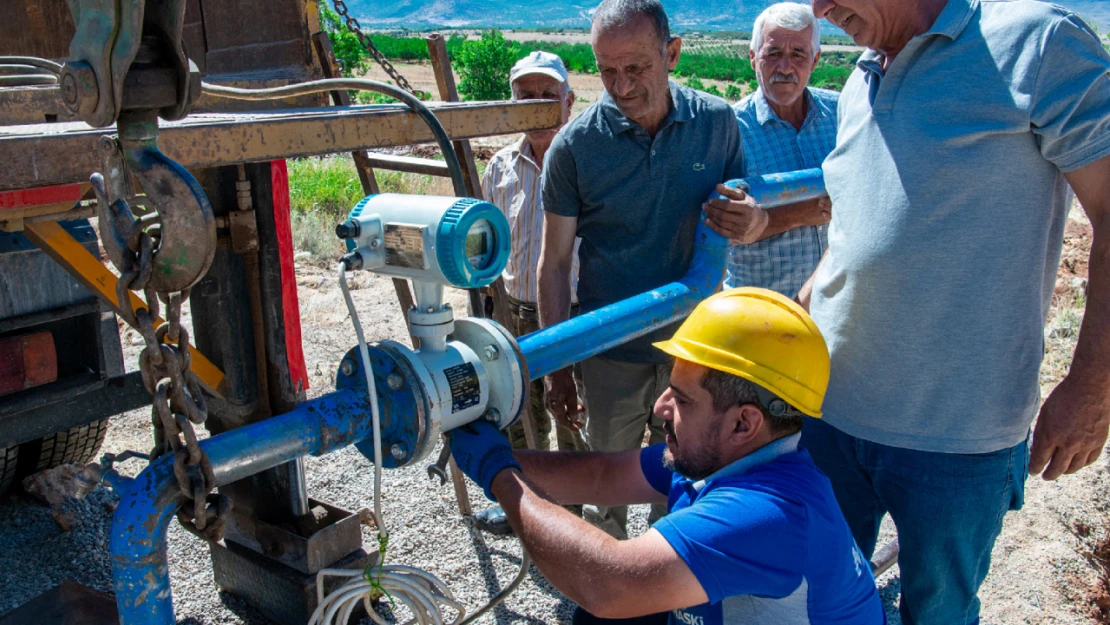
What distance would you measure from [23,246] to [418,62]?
59.3 metres

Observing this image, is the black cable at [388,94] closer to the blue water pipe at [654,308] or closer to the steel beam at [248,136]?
the steel beam at [248,136]

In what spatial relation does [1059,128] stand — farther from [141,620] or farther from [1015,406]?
[141,620]

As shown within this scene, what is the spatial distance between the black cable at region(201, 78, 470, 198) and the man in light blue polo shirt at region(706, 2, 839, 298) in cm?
136

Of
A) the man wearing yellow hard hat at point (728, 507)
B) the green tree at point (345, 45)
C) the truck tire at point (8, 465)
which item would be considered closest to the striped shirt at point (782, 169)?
the man wearing yellow hard hat at point (728, 507)

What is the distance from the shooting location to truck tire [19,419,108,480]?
3467mm

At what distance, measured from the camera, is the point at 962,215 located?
1.81 metres

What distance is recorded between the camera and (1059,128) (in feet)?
5.52

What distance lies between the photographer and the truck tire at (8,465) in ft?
10.9

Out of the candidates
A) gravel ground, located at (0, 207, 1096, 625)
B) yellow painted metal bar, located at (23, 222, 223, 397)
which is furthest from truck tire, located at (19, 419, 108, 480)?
yellow painted metal bar, located at (23, 222, 223, 397)

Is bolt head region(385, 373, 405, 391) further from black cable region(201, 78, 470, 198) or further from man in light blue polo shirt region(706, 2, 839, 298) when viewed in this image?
man in light blue polo shirt region(706, 2, 839, 298)

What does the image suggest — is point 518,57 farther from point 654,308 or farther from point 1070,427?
point 1070,427

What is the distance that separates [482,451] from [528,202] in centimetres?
A: 209

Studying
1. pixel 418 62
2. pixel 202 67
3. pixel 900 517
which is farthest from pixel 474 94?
pixel 418 62

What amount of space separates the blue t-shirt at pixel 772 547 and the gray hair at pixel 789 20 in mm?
2006
